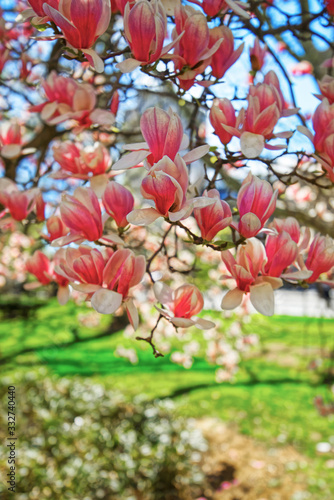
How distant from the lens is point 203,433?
422 centimetres

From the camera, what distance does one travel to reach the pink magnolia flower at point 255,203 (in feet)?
2.26

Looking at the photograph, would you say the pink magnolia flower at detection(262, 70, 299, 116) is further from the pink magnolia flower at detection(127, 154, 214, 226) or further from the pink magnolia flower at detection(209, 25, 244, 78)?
the pink magnolia flower at detection(127, 154, 214, 226)

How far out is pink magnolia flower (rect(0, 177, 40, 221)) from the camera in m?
1.03

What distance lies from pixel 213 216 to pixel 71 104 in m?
0.52

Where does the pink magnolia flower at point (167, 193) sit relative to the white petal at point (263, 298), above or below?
above

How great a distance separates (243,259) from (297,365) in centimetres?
537

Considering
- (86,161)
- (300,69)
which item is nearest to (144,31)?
(86,161)

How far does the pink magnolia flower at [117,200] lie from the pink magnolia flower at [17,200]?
1.16 feet

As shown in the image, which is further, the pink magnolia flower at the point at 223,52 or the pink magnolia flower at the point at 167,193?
the pink magnolia flower at the point at 223,52

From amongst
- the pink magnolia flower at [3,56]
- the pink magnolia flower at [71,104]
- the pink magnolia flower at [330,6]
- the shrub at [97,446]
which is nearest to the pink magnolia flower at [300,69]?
the pink magnolia flower at [330,6]

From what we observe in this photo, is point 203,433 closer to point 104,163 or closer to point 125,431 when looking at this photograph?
point 125,431

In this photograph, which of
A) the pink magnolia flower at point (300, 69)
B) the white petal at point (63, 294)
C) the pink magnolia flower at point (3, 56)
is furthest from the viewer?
the pink magnolia flower at point (300, 69)

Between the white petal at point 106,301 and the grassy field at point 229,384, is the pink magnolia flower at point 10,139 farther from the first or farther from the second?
the grassy field at point 229,384

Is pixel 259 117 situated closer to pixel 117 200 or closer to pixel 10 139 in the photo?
pixel 117 200
